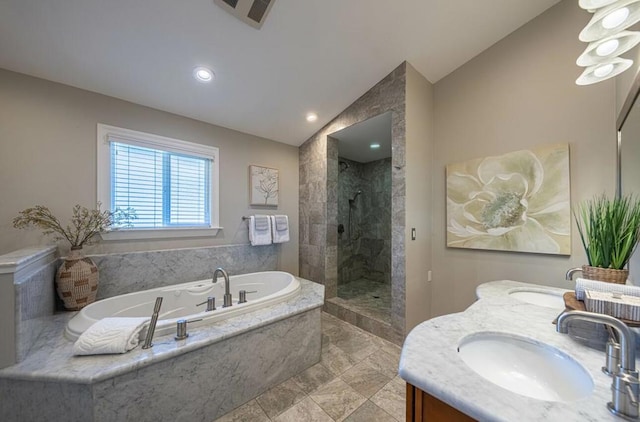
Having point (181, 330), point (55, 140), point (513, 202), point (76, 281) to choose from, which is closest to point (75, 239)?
point (76, 281)

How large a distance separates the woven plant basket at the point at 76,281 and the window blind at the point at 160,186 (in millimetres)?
483

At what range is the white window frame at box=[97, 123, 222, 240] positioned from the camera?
6.61 ft

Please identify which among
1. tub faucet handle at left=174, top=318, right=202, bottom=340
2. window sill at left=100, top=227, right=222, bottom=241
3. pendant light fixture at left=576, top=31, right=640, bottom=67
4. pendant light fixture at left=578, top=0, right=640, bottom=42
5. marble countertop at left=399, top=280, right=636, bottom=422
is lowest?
tub faucet handle at left=174, top=318, right=202, bottom=340

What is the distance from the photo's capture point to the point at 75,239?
6.18ft

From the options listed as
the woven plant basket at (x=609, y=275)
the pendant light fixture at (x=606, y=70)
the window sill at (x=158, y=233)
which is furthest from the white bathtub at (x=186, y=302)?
the pendant light fixture at (x=606, y=70)

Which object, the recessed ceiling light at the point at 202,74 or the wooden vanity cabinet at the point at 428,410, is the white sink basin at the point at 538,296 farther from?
the recessed ceiling light at the point at 202,74

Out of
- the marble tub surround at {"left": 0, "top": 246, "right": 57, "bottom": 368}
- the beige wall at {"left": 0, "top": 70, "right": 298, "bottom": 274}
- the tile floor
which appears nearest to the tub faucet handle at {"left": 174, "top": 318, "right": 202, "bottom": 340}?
the tile floor

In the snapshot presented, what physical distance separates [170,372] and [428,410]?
53.8 inches

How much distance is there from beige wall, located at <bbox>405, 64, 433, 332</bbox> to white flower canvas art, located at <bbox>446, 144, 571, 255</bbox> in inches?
9.1

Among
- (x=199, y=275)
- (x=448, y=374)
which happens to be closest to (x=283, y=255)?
(x=199, y=275)

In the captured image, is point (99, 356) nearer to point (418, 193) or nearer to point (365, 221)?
point (418, 193)

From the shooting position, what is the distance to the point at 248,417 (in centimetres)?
144

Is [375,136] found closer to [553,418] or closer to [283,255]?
[283,255]

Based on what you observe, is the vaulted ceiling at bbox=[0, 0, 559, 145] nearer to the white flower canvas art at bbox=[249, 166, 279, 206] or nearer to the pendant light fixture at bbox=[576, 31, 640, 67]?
the white flower canvas art at bbox=[249, 166, 279, 206]
